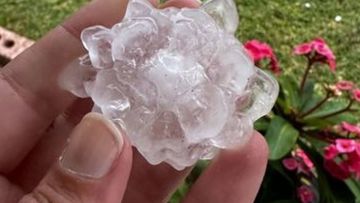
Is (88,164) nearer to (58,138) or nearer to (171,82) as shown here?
(171,82)

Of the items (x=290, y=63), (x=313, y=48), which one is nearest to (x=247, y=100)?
(x=313, y=48)

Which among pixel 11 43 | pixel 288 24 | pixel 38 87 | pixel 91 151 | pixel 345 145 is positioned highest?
pixel 91 151

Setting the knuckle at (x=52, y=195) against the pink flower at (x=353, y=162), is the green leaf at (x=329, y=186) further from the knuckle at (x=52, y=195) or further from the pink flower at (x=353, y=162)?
the knuckle at (x=52, y=195)

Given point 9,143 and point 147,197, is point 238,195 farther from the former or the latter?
point 9,143

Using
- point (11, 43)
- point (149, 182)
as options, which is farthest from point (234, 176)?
point (11, 43)

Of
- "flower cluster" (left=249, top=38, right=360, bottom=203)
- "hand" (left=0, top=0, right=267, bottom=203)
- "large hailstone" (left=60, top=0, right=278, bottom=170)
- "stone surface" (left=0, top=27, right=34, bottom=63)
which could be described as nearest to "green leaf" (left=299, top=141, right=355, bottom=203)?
"flower cluster" (left=249, top=38, right=360, bottom=203)

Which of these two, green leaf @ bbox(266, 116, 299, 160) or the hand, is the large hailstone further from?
green leaf @ bbox(266, 116, 299, 160)
